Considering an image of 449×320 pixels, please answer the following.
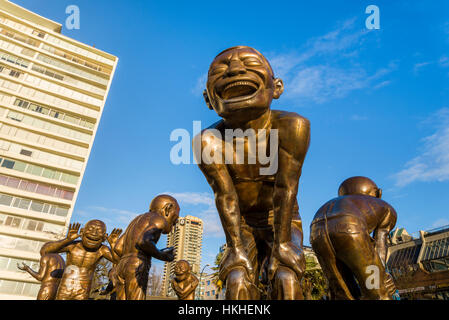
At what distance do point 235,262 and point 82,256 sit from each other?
431 centimetres

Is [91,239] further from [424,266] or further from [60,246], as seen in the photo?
[424,266]

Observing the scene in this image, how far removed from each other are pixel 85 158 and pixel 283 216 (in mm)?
48151

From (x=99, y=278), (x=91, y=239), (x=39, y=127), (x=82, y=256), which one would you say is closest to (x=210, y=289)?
(x=99, y=278)

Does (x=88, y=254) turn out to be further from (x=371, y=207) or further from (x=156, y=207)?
(x=371, y=207)

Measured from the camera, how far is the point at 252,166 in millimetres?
2449

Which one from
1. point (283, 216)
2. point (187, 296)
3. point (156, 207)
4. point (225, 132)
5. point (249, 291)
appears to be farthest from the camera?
point (187, 296)

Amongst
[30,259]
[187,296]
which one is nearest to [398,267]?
[187,296]

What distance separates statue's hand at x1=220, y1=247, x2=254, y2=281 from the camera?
209 centimetres

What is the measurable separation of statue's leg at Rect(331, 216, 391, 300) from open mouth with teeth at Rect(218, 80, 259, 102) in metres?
1.73

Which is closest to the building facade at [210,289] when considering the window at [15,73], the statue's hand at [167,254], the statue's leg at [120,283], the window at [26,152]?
the statue's hand at [167,254]

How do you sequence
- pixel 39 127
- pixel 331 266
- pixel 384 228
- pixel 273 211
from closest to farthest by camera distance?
pixel 273 211, pixel 331 266, pixel 384 228, pixel 39 127

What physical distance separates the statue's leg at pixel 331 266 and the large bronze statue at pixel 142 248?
2382mm

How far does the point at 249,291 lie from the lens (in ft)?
6.59

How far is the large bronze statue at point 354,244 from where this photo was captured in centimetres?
294
